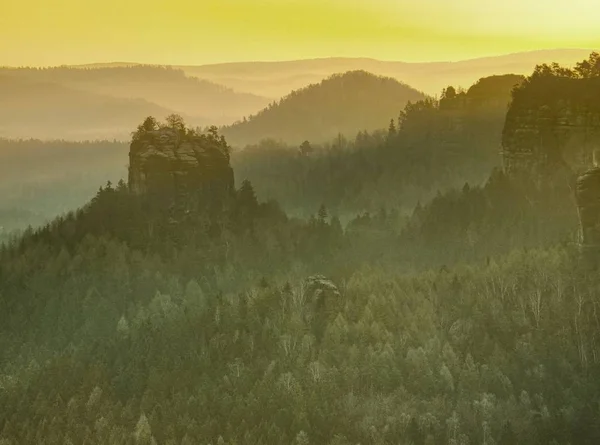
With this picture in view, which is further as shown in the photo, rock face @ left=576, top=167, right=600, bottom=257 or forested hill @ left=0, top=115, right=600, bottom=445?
rock face @ left=576, top=167, right=600, bottom=257

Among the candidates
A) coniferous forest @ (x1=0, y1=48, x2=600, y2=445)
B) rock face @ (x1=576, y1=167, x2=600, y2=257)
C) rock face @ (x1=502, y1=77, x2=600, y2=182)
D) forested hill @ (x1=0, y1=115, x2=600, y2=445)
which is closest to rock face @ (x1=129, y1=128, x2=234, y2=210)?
coniferous forest @ (x1=0, y1=48, x2=600, y2=445)

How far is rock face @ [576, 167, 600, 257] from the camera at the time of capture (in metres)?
146

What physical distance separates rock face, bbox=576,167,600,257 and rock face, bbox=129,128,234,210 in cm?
8911

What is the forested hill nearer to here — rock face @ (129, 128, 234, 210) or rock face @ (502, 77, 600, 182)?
rock face @ (129, 128, 234, 210)

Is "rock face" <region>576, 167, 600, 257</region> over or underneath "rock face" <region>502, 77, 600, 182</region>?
underneath

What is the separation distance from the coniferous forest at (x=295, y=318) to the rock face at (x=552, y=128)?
0.70 m

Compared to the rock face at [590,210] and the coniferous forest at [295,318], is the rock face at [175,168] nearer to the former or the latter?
the coniferous forest at [295,318]

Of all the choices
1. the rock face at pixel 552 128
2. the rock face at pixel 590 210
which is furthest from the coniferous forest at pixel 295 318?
the rock face at pixel 590 210

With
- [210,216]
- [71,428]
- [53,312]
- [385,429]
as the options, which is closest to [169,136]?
[210,216]

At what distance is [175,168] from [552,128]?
301ft

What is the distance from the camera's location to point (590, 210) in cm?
14650

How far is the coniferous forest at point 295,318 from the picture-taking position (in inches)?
4555

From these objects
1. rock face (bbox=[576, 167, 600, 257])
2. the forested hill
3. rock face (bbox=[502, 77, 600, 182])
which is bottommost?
the forested hill

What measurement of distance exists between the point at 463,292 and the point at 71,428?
245 ft
